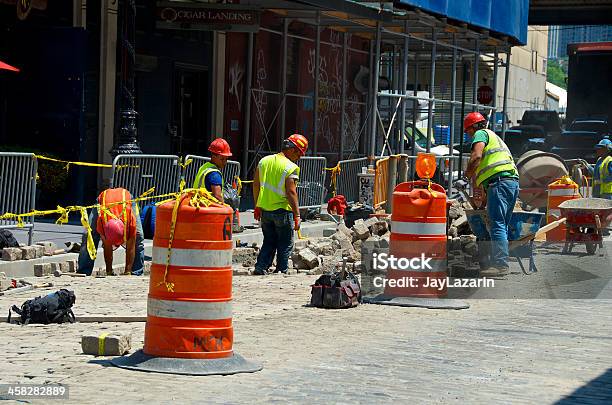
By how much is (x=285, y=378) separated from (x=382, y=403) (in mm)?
919

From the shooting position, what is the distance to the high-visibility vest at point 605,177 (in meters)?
23.1

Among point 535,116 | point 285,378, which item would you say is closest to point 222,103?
point 285,378

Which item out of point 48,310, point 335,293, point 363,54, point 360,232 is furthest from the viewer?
point 363,54

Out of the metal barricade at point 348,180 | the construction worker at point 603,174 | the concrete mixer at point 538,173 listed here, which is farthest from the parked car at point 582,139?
the concrete mixer at point 538,173

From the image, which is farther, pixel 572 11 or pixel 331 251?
pixel 572 11

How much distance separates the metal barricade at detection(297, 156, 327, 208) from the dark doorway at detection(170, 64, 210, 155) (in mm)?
3340

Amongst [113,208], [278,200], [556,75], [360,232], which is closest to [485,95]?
[360,232]

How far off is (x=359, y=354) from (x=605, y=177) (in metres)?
14.6

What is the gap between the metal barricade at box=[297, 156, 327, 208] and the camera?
22.8 metres

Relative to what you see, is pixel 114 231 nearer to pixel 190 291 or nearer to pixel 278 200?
pixel 278 200

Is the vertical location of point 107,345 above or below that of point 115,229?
below

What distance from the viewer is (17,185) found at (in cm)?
1609

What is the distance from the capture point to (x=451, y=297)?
13.4 metres

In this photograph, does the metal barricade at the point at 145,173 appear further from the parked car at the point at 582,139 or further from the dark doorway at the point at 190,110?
the parked car at the point at 582,139
